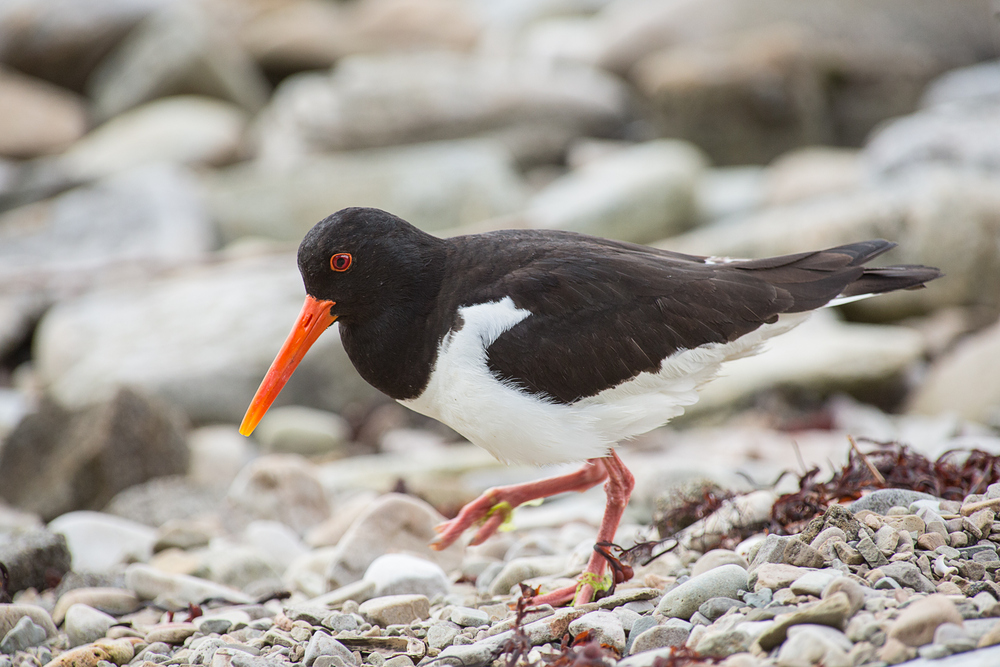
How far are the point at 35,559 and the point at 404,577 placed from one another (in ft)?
6.47

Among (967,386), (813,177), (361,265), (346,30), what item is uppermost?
(346,30)

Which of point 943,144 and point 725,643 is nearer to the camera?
point 725,643

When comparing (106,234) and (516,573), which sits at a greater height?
(106,234)

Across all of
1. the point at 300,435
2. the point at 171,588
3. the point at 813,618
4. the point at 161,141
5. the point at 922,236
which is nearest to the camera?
the point at 813,618

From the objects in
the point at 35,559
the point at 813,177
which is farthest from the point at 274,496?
the point at 813,177

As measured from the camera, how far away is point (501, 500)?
4.35 meters

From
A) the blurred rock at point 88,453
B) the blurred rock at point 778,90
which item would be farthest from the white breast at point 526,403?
the blurred rock at point 778,90

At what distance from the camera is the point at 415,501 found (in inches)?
189

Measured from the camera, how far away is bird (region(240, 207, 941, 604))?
3713 millimetres

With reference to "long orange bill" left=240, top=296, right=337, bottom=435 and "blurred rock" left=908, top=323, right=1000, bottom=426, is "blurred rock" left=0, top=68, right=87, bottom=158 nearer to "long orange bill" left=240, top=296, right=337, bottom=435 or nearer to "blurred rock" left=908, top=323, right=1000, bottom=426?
"long orange bill" left=240, top=296, right=337, bottom=435

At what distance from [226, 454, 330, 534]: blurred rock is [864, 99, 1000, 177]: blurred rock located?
918cm

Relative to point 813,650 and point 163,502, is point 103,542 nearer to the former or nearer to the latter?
point 163,502

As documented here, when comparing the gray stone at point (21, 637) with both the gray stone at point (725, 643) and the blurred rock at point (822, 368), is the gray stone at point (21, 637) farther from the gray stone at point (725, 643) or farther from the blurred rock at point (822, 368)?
the blurred rock at point (822, 368)

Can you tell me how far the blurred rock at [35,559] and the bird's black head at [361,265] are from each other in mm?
2042
